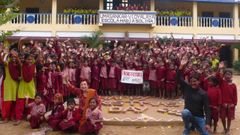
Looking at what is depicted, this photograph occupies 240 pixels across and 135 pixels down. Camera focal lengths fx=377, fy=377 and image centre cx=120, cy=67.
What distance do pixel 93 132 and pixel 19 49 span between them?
2.65 metres

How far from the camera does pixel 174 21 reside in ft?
66.7

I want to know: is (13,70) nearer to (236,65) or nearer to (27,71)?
(27,71)

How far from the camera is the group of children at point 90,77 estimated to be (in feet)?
23.6

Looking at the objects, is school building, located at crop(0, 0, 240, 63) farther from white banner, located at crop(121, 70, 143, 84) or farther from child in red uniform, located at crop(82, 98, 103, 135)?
child in red uniform, located at crop(82, 98, 103, 135)

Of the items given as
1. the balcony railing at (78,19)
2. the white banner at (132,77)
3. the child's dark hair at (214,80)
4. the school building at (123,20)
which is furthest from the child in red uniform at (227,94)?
the balcony railing at (78,19)

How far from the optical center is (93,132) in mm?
7004

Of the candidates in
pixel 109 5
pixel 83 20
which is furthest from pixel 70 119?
pixel 109 5

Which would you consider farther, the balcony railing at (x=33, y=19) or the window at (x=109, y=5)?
the window at (x=109, y=5)

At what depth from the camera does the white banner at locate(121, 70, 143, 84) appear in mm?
10602

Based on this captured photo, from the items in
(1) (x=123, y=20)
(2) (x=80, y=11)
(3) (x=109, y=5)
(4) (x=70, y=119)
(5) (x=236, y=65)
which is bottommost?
(4) (x=70, y=119)

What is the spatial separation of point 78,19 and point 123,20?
240 centimetres

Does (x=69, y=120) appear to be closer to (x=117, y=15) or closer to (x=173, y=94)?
(x=173, y=94)

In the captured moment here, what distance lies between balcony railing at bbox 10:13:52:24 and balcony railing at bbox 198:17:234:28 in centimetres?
829

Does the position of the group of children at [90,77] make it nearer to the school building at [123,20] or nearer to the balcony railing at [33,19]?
the school building at [123,20]
